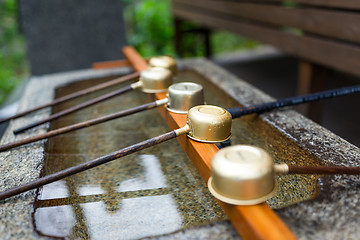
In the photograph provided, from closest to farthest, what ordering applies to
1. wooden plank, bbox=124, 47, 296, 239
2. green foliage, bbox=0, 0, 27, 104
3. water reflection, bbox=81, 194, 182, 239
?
wooden plank, bbox=124, 47, 296, 239 → water reflection, bbox=81, 194, 182, 239 → green foliage, bbox=0, 0, 27, 104

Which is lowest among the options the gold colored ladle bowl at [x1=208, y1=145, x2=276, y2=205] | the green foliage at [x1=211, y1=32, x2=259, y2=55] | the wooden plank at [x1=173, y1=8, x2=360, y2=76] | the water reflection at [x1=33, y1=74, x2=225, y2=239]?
the green foliage at [x1=211, y1=32, x2=259, y2=55]

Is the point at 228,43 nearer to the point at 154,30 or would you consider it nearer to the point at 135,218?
the point at 154,30

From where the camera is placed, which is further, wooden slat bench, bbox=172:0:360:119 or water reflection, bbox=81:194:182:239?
wooden slat bench, bbox=172:0:360:119

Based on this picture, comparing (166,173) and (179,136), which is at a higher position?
(179,136)

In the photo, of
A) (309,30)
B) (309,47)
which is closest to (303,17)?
(309,30)

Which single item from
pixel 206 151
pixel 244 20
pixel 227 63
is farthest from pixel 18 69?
pixel 206 151

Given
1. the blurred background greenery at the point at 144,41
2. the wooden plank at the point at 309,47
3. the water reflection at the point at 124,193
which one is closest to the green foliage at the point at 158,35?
the blurred background greenery at the point at 144,41

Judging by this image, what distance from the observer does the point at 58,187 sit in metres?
1.47

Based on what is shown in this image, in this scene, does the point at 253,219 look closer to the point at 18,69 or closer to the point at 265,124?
the point at 265,124

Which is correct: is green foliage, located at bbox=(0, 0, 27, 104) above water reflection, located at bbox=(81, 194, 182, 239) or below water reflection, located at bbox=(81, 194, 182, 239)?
below

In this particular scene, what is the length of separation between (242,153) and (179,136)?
423mm

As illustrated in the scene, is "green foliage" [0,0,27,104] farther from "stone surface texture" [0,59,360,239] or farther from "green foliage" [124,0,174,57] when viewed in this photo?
"stone surface texture" [0,59,360,239]

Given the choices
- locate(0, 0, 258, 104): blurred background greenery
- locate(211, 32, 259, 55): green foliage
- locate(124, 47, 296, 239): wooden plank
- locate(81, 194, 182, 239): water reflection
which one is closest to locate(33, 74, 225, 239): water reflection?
locate(81, 194, 182, 239): water reflection

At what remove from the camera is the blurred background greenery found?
8148mm
